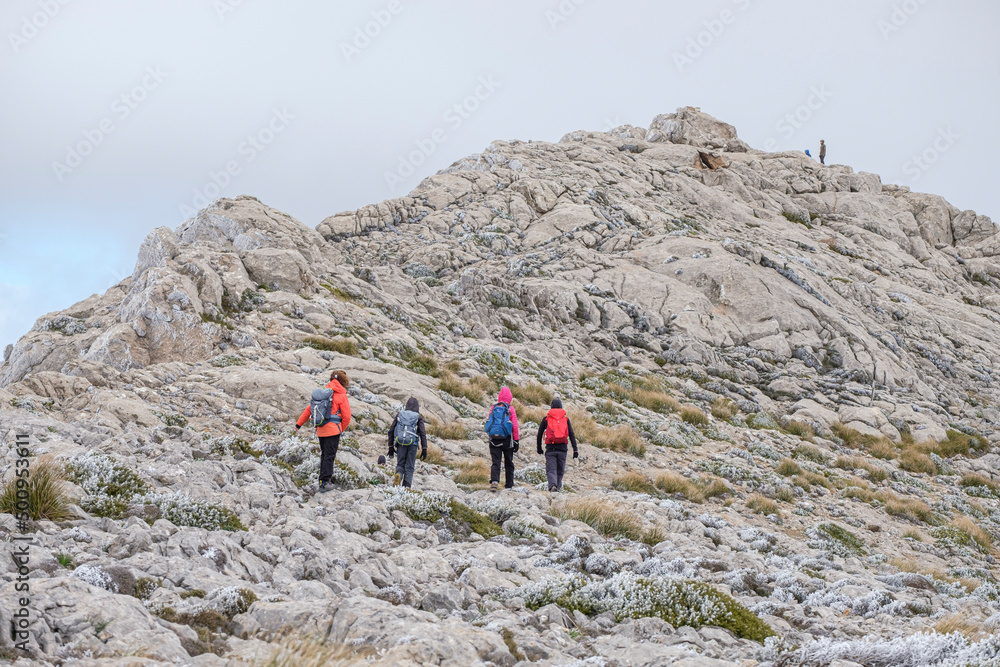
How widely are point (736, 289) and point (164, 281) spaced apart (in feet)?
92.1

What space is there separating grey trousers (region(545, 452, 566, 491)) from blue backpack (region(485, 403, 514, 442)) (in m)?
1.23

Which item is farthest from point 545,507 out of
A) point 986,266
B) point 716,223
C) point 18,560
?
point 986,266

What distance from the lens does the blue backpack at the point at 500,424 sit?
1448 cm

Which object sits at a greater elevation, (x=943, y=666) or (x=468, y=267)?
(x=468, y=267)

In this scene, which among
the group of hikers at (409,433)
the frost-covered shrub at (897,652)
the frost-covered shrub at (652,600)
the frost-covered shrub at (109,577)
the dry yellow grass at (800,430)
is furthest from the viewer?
the dry yellow grass at (800,430)

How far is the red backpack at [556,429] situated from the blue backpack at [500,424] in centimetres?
100

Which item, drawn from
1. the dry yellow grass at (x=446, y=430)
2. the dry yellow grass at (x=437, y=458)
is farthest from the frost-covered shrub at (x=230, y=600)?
the dry yellow grass at (x=446, y=430)

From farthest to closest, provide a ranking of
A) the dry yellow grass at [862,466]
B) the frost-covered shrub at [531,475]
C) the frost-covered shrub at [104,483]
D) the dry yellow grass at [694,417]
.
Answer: the dry yellow grass at [694,417]
the dry yellow grass at [862,466]
the frost-covered shrub at [531,475]
the frost-covered shrub at [104,483]

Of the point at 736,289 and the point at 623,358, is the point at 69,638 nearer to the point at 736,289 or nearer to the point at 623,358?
the point at 623,358

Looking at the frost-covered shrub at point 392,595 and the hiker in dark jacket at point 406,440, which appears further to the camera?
the hiker in dark jacket at point 406,440

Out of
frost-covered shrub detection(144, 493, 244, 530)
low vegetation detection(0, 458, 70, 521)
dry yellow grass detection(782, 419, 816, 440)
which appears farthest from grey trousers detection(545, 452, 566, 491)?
dry yellow grass detection(782, 419, 816, 440)

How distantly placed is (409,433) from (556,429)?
3876 millimetres

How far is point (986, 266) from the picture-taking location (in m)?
49.1

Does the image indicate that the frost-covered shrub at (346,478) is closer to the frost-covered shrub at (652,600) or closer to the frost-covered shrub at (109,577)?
the frost-covered shrub at (652,600)
